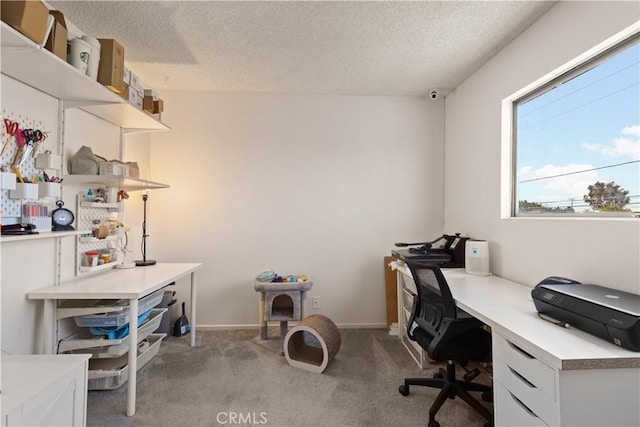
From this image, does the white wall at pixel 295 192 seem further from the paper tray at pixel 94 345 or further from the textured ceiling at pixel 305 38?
the paper tray at pixel 94 345

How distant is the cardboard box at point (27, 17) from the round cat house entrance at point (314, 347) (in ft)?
7.28

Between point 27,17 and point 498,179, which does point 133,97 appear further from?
point 498,179

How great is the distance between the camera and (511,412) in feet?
4.01

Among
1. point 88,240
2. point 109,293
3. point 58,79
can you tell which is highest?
point 58,79

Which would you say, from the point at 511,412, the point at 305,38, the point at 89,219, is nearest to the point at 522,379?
the point at 511,412

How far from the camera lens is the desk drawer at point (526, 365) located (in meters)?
1.01

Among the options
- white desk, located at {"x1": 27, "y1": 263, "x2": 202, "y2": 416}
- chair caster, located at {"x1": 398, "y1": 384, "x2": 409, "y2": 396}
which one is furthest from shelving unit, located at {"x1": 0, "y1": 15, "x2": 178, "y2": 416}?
chair caster, located at {"x1": 398, "y1": 384, "x2": 409, "y2": 396}

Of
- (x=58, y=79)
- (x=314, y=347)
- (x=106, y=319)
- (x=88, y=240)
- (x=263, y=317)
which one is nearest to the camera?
(x=58, y=79)

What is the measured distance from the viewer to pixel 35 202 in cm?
162

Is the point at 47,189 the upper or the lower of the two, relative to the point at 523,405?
upper

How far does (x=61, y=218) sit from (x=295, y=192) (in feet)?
6.20

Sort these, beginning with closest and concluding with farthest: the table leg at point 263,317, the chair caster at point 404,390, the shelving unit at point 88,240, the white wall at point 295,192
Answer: the shelving unit at point 88,240 < the chair caster at point 404,390 < the table leg at point 263,317 < the white wall at point 295,192

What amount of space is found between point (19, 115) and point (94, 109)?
1.87ft

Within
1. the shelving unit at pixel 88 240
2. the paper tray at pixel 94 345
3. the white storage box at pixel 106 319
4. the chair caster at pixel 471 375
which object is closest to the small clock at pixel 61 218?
the shelving unit at pixel 88 240
